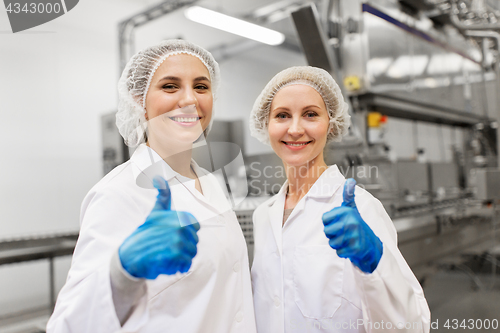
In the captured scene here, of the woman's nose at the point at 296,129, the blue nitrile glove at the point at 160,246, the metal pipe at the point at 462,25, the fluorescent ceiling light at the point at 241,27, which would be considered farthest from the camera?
the metal pipe at the point at 462,25

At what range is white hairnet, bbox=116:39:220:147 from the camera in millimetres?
690

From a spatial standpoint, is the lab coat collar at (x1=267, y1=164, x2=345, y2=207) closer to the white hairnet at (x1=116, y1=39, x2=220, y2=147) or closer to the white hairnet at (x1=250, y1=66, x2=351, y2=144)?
the white hairnet at (x1=250, y1=66, x2=351, y2=144)

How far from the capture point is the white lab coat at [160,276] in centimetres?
55

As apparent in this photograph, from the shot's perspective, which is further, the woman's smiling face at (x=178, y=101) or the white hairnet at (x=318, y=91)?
the white hairnet at (x=318, y=91)

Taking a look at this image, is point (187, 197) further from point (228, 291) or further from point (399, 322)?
point (399, 322)

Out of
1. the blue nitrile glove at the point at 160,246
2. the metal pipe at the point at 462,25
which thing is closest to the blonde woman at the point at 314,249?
the blue nitrile glove at the point at 160,246

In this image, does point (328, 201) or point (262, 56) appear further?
point (262, 56)

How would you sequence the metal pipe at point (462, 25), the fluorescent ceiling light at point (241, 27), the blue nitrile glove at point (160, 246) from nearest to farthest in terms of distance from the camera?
1. the blue nitrile glove at point (160, 246)
2. the fluorescent ceiling light at point (241, 27)
3. the metal pipe at point (462, 25)

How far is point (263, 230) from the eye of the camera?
0.92 meters

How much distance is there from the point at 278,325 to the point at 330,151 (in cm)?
44

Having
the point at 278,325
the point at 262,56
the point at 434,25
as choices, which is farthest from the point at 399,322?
the point at 434,25

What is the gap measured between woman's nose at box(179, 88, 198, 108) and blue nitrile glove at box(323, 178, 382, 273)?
0.31m

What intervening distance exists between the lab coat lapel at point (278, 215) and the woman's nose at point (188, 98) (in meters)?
0.37

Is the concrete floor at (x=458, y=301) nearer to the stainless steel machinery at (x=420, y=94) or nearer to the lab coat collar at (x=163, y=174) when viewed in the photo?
the stainless steel machinery at (x=420, y=94)
